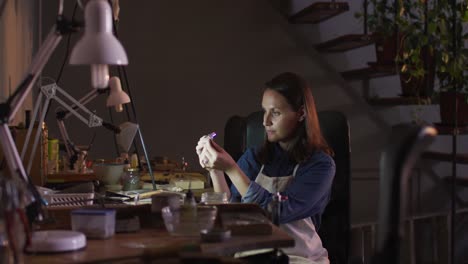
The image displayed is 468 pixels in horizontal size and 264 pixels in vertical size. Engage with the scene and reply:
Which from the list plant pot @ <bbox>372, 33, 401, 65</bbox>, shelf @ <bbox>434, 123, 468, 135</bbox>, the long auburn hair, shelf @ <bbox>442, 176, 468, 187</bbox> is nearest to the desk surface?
the long auburn hair

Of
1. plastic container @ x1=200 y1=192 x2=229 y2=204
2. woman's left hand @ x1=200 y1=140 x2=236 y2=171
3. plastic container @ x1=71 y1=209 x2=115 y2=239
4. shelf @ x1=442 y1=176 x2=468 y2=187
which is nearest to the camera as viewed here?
plastic container @ x1=71 y1=209 x2=115 y2=239

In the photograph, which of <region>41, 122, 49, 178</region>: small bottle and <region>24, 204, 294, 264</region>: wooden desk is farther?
<region>41, 122, 49, 178</region>: small bottle

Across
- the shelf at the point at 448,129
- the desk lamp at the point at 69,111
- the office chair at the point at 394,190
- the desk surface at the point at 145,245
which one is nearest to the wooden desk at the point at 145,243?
the desk surface at the point at 145,245

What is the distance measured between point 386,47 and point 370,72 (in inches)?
7.8

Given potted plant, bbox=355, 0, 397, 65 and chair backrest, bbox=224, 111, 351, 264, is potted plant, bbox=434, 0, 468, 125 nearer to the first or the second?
potted plant, bbox=355, 0, 397, 65

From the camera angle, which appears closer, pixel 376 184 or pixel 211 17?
pixel 211 17

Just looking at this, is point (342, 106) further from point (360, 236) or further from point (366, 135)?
point (360, 236)

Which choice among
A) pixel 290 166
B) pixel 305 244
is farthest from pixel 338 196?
pixel 305 244

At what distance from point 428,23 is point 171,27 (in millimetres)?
1660

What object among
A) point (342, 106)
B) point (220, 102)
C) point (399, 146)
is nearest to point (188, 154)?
point (220, 102)

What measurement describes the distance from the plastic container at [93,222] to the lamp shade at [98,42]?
410 mm

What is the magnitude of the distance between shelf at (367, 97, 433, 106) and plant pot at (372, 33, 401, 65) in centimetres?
28

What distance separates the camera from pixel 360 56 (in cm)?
504

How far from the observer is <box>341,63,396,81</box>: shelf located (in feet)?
14.4
